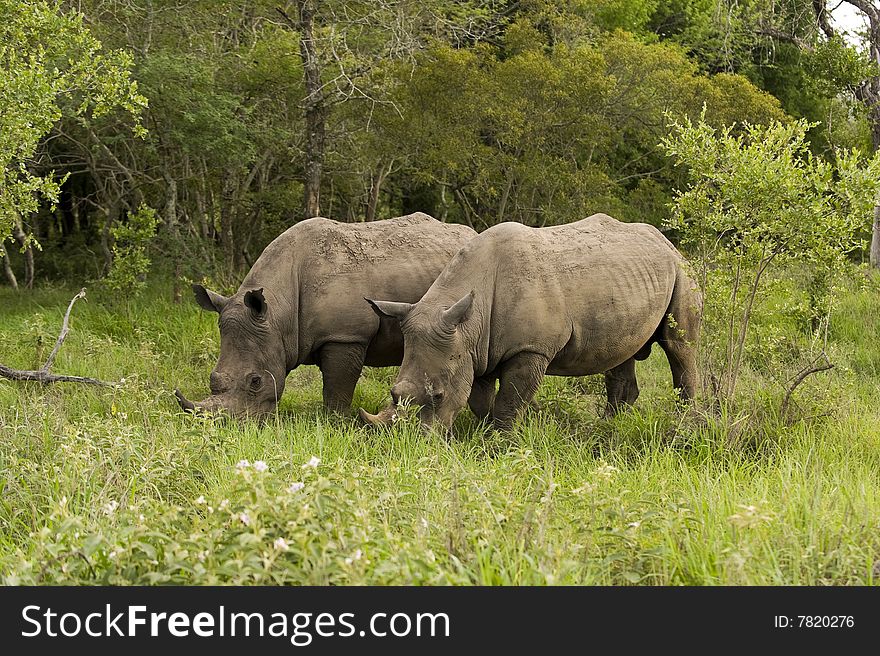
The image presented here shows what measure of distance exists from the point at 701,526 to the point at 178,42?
12.1 metres

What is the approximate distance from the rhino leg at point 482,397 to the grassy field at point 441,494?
187 millimetres

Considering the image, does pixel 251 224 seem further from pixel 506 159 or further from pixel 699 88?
pixel 699 88

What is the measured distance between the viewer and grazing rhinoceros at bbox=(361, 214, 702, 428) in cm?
665

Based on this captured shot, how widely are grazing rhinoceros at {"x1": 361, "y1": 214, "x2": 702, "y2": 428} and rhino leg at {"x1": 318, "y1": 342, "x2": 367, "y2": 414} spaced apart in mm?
462

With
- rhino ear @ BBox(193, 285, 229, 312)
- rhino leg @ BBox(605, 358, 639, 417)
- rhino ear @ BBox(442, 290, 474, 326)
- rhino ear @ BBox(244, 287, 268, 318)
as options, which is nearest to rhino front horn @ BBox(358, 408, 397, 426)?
rhino ear @ BBox(442, 290, 474, 326)

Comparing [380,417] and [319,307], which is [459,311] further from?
[319,307]

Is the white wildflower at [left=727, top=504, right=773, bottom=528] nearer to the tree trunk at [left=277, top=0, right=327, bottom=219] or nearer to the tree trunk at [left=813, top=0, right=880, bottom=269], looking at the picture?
the tree trunk at [left=277, top=0, right=327, bottom=219]

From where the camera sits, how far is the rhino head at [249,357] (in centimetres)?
712

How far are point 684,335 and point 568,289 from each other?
1438 millimetres

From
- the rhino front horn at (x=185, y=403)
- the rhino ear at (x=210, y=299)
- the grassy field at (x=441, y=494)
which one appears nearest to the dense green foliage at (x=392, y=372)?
the grassy field at (x=441, y=494)

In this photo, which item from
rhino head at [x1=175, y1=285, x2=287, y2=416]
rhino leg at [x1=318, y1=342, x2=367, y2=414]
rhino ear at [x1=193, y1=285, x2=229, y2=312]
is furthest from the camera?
rhino leg at [x1=318, y1=342, x2=367, y2=414]

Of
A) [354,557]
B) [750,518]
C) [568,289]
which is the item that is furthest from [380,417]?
[750,518]

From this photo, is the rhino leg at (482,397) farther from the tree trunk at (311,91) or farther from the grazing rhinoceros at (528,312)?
the tree trunk at (311,91)

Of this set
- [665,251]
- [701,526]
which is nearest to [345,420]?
[665,251]
